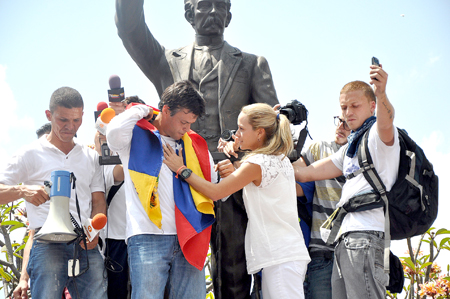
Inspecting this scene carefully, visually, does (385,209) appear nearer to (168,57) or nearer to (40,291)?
(40,291)

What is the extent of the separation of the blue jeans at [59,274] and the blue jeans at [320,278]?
5.22ft

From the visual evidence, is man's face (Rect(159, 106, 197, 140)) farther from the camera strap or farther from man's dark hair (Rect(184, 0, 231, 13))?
man's dark hair (Rect(184, 0, 231, 13))

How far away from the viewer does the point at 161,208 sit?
10.1ft

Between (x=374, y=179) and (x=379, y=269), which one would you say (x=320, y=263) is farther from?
(x=374, y=179)

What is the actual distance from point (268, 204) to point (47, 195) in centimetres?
146

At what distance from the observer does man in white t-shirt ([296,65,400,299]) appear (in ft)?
9.77

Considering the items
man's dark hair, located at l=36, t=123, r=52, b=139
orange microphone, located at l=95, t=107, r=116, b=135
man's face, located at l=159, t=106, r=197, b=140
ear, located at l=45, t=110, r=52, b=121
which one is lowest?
man's face, located at l=159, t=106, r=197, b=140

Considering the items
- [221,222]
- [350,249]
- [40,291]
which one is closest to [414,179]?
[350,249]

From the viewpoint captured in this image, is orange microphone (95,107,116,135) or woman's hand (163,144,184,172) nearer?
woman's hand (163,144,184,172)

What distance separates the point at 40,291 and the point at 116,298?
80 cm

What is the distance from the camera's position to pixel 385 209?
307 centimetres

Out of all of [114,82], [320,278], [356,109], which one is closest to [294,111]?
[356,109]

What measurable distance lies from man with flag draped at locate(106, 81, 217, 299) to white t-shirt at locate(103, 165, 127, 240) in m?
0.87

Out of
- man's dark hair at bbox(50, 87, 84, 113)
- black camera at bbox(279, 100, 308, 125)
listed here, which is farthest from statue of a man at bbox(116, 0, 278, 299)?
man's dark hair at bbox(50, 87, 84, 113)
